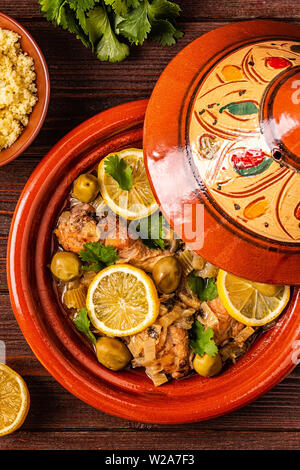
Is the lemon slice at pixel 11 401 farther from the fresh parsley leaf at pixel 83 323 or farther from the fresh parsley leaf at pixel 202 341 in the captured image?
the fresh parsley leaf at pixel 202 341

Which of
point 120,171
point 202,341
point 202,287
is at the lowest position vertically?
point 202,341

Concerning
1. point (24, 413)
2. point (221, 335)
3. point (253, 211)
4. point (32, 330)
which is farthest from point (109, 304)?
point (253, 211)

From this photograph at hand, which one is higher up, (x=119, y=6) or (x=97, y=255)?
(x=119, y=6)

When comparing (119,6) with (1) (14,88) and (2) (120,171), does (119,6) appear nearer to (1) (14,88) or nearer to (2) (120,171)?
(1) (14,88)

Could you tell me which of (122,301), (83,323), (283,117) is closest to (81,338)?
(83,323)

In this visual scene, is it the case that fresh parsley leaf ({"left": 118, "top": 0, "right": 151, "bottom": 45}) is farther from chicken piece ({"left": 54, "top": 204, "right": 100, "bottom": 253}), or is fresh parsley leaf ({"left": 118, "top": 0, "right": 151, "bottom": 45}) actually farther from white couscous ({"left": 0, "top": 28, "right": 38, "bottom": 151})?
chicken piece ({"left": 54, "top": 204, "right": 100, "bottom": 253})

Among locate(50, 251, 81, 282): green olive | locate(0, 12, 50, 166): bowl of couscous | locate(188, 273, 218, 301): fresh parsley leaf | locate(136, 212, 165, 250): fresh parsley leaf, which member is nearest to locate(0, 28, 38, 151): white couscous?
locate(0, 12, 50, 166): bowl of couscous

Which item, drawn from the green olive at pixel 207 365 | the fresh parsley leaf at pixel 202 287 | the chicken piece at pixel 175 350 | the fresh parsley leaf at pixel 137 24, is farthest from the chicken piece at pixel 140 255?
the fresh parsley leaf at pixel 137 24
